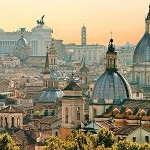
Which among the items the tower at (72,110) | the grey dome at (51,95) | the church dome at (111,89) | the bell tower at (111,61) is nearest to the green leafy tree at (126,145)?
the tower at (72,110)

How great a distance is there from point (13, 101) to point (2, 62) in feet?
305

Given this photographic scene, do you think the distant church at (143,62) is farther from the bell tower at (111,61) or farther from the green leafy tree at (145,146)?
the green leafy tree at (145,146)

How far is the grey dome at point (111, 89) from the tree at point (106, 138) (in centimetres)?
903


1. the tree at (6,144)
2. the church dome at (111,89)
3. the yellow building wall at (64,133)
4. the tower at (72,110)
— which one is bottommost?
the tree at (6,144)

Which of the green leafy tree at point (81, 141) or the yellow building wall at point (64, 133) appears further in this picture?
the yellow building wall at point (64, 133)

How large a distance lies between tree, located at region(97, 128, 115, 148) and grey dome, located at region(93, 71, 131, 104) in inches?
356

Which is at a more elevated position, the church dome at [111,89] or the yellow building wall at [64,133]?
the church dome at [111,89]

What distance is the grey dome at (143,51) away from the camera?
4473 inches

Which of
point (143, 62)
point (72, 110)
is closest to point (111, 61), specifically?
point (72, 110)

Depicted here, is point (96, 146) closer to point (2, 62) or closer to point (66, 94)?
point (66, 94)

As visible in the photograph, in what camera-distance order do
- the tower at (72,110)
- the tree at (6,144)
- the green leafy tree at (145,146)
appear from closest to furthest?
the green leafy tree at (145,146)
the tree at (6,144)
the tower at (72,110)

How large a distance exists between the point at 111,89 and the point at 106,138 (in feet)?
31.6

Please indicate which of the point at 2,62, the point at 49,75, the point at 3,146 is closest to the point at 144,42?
the point at 49,75

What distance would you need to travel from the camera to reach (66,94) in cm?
6931
